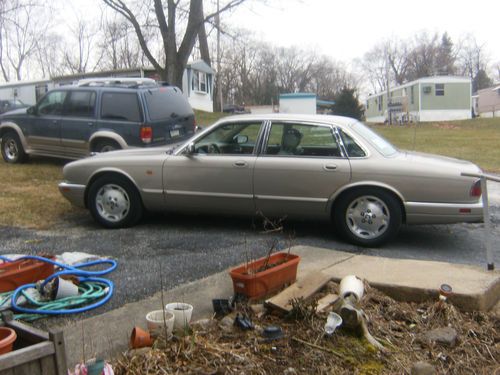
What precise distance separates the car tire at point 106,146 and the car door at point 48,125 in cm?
107

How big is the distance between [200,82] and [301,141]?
30.6 meters

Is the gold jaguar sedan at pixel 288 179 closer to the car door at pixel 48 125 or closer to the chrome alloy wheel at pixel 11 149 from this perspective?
the car door at pixel 48 125

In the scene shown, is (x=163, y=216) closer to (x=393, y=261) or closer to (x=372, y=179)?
(x=372, y=179)

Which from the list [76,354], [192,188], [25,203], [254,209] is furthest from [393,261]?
[25,203]

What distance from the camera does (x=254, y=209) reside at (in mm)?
6457

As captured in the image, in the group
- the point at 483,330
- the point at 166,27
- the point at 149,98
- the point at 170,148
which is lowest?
the point at 483,330

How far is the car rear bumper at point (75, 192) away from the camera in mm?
7066

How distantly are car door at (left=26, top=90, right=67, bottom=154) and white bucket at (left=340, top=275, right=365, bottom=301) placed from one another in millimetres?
8437

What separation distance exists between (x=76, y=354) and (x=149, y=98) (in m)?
7.64

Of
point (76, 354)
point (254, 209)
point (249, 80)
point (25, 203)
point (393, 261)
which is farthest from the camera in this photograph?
point (249, 80)

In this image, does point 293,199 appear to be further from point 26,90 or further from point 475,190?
point 26,90

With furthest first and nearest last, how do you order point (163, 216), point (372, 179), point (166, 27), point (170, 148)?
point (166, 27)
point (163, 216)
point (170, 148)
point (372, 179)

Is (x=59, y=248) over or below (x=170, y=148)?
below

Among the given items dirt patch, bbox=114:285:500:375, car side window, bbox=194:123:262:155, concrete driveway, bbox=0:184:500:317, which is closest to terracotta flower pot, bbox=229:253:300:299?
dirt patch, bbox=114:285:500:375
